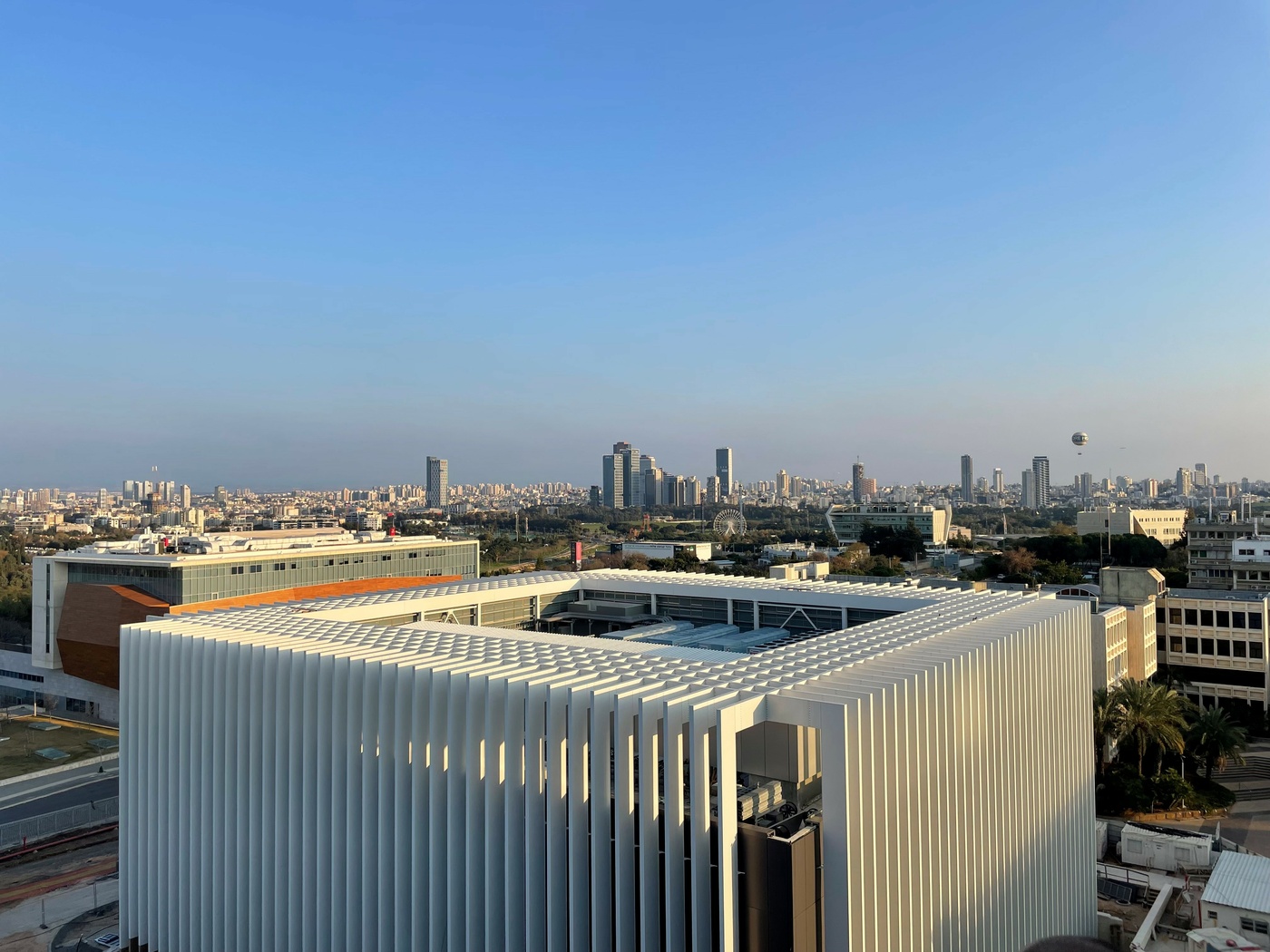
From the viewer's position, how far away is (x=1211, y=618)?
54562mm

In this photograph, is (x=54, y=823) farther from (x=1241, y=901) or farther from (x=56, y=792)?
(x=1241, y=901)

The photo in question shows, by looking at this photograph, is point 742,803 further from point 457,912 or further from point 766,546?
point 766,546

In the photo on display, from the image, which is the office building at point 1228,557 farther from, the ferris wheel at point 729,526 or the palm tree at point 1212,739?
the ferris wheel at point 729,526

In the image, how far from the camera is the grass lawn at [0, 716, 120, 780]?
1951 inches

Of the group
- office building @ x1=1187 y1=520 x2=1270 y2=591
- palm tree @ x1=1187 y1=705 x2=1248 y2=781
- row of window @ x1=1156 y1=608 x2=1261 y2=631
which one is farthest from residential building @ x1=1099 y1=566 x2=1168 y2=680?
office building @ x1=1187 y1=520 x2=1270 y2=591

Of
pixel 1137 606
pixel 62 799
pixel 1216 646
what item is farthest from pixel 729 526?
pixel 62 799

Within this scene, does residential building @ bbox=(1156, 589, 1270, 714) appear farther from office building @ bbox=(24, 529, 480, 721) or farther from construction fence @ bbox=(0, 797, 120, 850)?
construction fence @ bbox=(0, 797, 120, 850)

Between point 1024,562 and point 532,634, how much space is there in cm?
7517

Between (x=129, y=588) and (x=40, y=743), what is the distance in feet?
35.4

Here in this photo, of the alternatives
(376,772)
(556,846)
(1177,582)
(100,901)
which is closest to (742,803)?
(556,846)

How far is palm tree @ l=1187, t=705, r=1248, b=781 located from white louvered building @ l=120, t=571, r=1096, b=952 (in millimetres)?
19537

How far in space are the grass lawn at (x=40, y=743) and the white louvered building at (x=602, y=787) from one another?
3089 cm

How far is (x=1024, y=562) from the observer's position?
287ft

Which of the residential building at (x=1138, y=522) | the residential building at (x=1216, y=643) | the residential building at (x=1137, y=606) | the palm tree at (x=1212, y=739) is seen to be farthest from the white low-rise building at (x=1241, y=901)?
the residential building at (x=1138, y=522)
